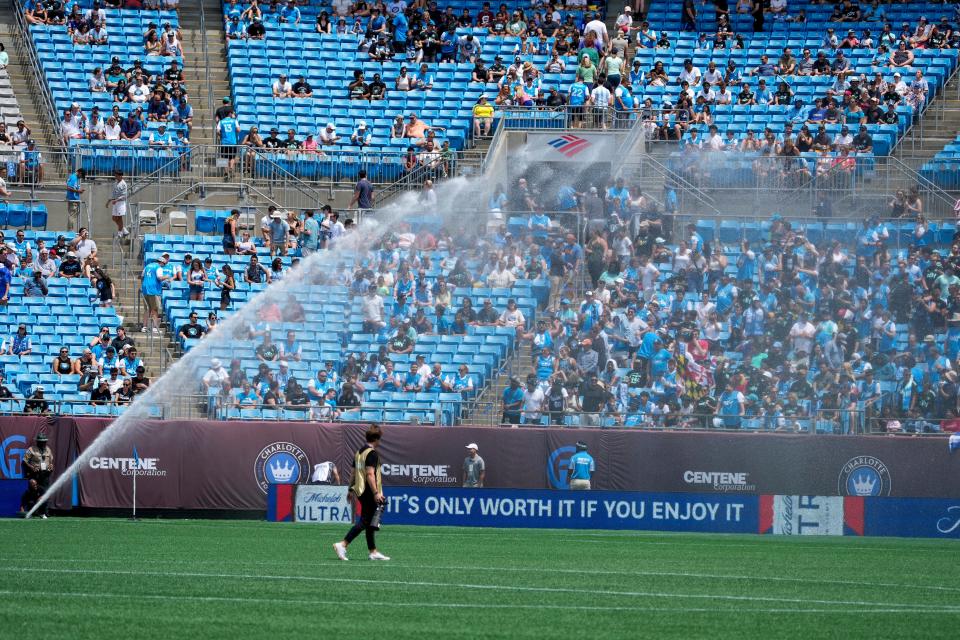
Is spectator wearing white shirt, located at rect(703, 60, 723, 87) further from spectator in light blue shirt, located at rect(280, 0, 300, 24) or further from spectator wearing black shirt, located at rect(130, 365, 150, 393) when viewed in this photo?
spectator wearing black shirt, located at rect(130, 365, 150, 393)

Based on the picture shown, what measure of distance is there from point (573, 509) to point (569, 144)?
41.9 ft

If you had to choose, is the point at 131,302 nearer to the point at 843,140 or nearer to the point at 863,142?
the point at 843,140

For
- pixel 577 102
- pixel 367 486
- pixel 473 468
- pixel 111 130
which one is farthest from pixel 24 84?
pixel 367 486

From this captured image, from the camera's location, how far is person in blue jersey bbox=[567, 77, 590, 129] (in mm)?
38469

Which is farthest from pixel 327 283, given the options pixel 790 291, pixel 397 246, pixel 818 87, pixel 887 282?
pixel 818 87

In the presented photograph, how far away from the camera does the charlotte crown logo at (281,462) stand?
1163 inches

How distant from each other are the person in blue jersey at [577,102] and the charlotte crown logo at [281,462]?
509 inches

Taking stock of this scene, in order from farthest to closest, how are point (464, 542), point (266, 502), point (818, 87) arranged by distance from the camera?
point (818, 87) → point (266, 502) → point (464, 542)

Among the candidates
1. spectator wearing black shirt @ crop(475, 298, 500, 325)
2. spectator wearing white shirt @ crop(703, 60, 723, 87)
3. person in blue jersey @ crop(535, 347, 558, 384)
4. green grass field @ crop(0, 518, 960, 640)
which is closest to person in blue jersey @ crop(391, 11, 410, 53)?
spectator wearing white shirt @ crop(703, 60, 723, 87)

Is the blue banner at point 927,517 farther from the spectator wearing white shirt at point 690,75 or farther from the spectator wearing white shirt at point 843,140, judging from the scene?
the spectator wearing white shirt at point 690,75

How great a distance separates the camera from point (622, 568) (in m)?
17.9

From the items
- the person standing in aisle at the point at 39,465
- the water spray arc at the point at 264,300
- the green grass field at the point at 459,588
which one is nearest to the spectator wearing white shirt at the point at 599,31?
the water spray arc at the point at 264,300

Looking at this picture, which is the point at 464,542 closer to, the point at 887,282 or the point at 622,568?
the point at 622,568

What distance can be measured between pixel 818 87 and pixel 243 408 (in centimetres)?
1928
